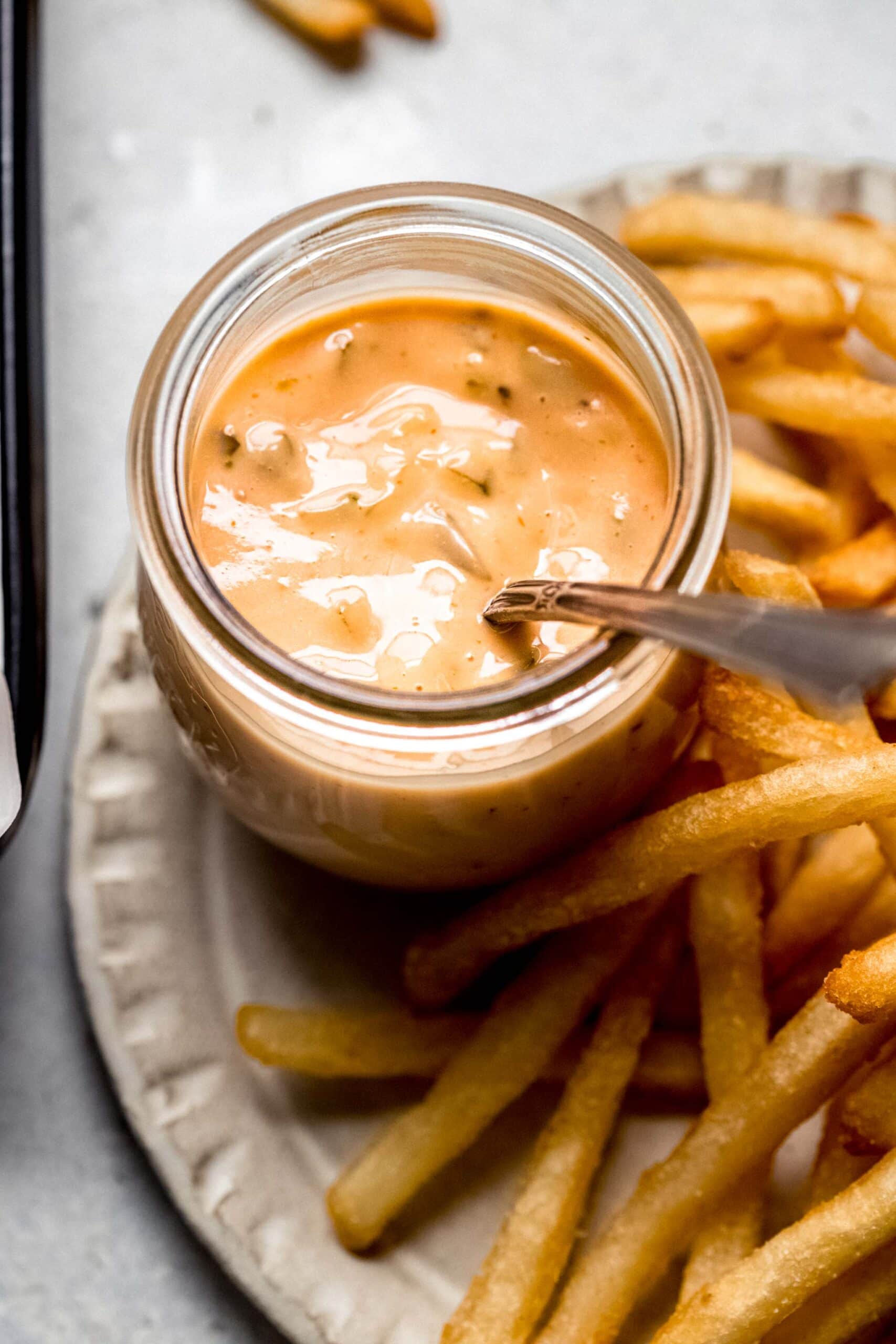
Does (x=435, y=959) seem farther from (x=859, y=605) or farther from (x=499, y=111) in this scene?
(x=499, y=111)

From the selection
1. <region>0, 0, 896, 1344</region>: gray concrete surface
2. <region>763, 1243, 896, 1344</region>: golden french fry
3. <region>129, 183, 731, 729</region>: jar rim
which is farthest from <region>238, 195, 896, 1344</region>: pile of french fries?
<region>0, 0, 896, 1344</region>: gray concrete surface

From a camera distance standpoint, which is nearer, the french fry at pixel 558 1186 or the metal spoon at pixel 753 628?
the metal spoon at pixel 753 628

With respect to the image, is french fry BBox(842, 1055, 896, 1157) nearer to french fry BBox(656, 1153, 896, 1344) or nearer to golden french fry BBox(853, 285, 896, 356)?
french fry BBox(656, 1153, 896, 1344)

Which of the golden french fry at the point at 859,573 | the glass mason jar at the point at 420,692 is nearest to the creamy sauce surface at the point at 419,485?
the glass mason jar at the point at 420,692

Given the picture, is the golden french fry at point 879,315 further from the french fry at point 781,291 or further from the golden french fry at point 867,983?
the golden french fry at point 867,983

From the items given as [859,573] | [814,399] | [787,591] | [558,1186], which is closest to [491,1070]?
[558,1186]
